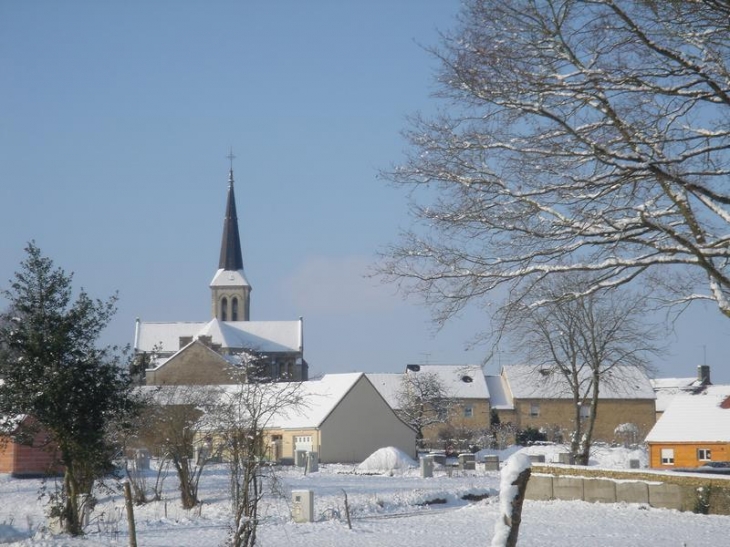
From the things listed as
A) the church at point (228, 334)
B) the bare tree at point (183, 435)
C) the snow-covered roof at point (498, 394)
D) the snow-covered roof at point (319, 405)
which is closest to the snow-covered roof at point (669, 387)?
the snow-covered roof at point (498, 394)

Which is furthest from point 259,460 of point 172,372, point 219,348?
point 219,348

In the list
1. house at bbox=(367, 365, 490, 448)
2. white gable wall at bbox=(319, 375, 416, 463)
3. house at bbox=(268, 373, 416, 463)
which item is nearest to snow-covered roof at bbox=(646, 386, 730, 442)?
white gable wall at bbox=(319, 375, 416, 463)

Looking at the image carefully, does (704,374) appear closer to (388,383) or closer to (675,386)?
(675,386)

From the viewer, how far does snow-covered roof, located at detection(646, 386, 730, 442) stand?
4706cm

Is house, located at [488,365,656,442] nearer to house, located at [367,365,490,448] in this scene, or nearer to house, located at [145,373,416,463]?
house, located at [367,365,490,448]

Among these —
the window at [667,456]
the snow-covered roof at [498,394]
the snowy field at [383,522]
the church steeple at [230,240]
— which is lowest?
the snowy field at [383,522]

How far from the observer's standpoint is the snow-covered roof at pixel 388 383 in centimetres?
8525

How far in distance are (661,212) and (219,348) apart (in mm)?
102728

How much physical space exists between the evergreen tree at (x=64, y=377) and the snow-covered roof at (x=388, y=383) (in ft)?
217

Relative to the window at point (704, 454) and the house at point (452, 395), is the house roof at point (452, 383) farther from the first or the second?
the window at point (704, 454)

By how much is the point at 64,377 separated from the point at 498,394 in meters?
75.3

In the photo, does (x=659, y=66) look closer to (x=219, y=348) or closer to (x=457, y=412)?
(x=457, y=412)

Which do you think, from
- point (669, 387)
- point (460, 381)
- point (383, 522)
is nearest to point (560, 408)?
point (460, 381)

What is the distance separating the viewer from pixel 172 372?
87.8m
